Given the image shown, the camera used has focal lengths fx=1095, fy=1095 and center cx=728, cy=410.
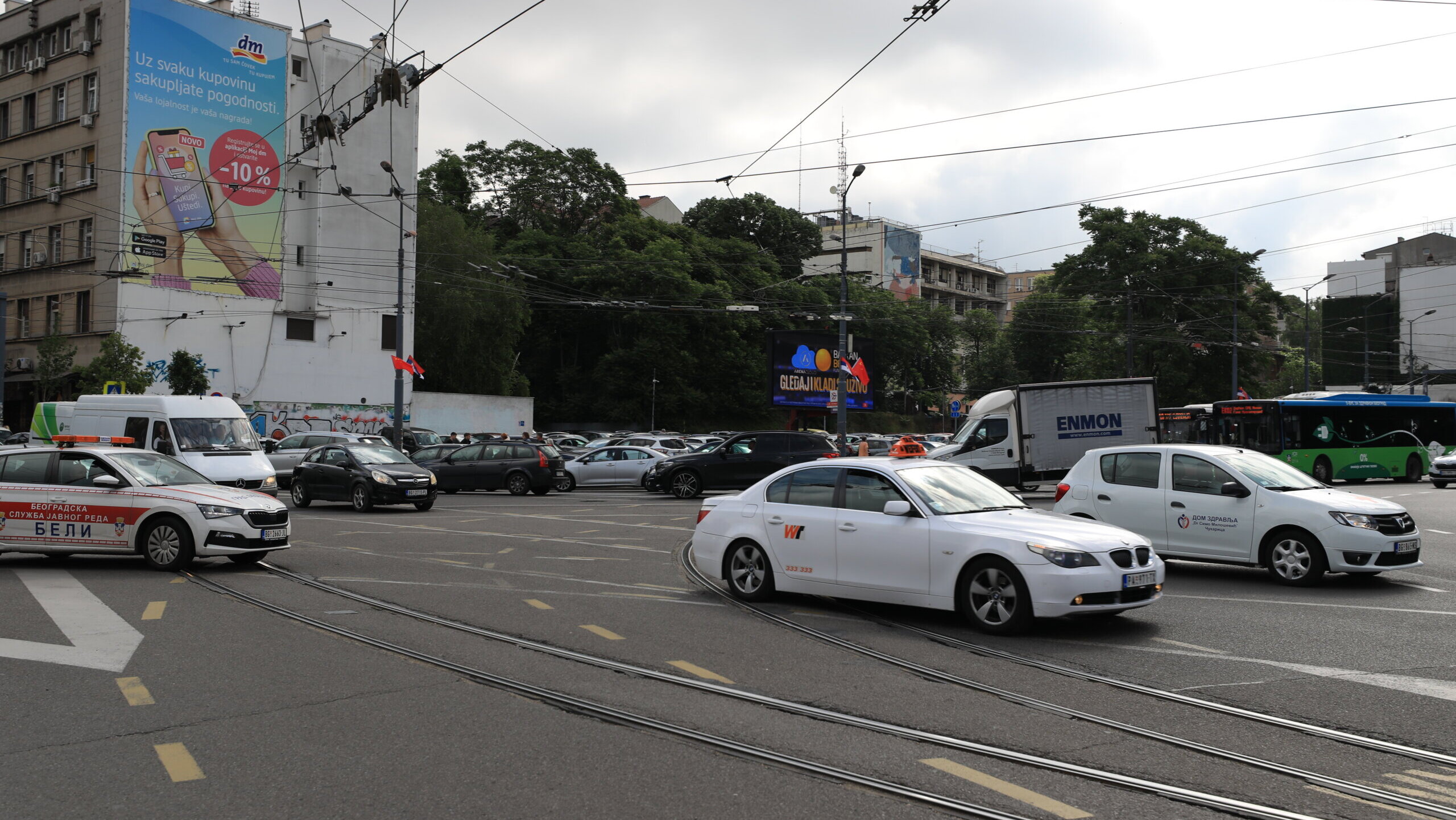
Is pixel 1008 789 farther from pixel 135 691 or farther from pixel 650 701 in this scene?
pixel 135 691

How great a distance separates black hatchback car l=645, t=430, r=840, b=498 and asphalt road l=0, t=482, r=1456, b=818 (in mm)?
15758

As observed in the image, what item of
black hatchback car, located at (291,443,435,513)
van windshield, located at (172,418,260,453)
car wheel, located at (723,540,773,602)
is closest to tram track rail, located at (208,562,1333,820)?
car wheel, located at (723,540,773,602)

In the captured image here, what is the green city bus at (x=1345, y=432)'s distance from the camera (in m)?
33.3

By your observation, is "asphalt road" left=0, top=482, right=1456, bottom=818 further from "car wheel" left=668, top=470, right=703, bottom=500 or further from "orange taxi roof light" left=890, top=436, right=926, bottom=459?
"car wheel" left=668, top=470, right=703, bottom=500

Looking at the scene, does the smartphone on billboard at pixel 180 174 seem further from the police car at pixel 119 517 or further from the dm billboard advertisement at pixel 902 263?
the dm billboard advertisement at pixel 902 263

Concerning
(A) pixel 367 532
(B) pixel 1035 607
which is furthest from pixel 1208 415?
(B) pixel 1035 607

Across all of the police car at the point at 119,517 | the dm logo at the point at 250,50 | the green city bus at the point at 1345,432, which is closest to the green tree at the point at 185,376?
the dm logo at the point at 250,50

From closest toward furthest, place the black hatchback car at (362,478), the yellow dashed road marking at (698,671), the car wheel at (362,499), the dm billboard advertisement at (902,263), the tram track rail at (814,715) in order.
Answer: the tram track rail at (814,715), the yellow dashed road marking at (698,671), the black hatchback car at (362,478), the car wheel at (362,499), the dm billboard advertisement at (902,263)

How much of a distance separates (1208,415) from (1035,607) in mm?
31276

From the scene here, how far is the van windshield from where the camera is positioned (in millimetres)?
21062

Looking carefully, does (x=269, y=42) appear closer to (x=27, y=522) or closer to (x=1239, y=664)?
(x=27, y=522)

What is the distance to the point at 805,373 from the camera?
170 feet

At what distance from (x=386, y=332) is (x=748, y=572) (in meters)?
46.5

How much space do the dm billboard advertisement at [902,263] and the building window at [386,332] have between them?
56.8 m
